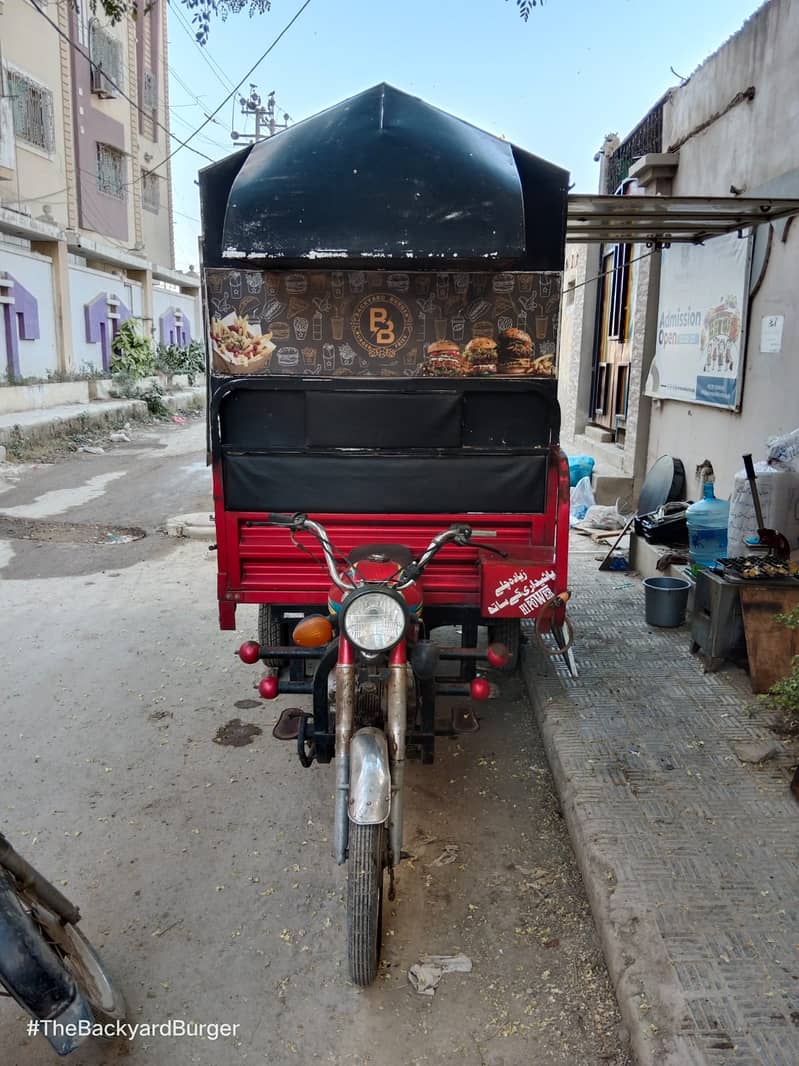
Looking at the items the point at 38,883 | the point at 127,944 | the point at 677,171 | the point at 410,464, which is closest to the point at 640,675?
the point at 410,464

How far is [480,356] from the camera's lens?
13.2 feet

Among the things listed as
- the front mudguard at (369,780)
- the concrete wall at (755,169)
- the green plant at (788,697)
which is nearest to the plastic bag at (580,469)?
the concrete wall at (755,169)

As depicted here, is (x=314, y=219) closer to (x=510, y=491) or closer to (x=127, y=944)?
(x=510, y=491)

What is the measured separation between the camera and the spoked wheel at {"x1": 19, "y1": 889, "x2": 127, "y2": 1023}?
220 centimetres

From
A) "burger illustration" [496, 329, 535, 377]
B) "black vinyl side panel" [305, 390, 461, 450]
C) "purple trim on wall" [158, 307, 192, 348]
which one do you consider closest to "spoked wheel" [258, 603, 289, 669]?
"black vinyl side panel" [305, 390, 461, 450]

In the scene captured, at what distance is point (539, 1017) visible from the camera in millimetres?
2422

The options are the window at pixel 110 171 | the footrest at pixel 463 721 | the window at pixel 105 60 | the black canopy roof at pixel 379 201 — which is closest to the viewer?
the black canopy roof at pixel 379 201

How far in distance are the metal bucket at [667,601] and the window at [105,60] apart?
24.8 meters

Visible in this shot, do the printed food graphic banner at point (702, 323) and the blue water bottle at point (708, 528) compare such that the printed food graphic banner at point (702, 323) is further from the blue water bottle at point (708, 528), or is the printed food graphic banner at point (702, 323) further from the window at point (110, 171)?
the window at point (110, 171)

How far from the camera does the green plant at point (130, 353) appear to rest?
22750 millimetres

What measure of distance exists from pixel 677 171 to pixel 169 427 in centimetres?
1476

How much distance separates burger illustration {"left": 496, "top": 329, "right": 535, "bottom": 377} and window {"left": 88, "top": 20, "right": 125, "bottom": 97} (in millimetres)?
24577

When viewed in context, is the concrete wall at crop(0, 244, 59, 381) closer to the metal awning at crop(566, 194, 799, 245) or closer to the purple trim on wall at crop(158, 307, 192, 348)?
the purple trim on wall at crop(158, 307, 192, 348)

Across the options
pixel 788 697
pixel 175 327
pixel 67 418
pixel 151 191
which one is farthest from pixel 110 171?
pixel 788 697
